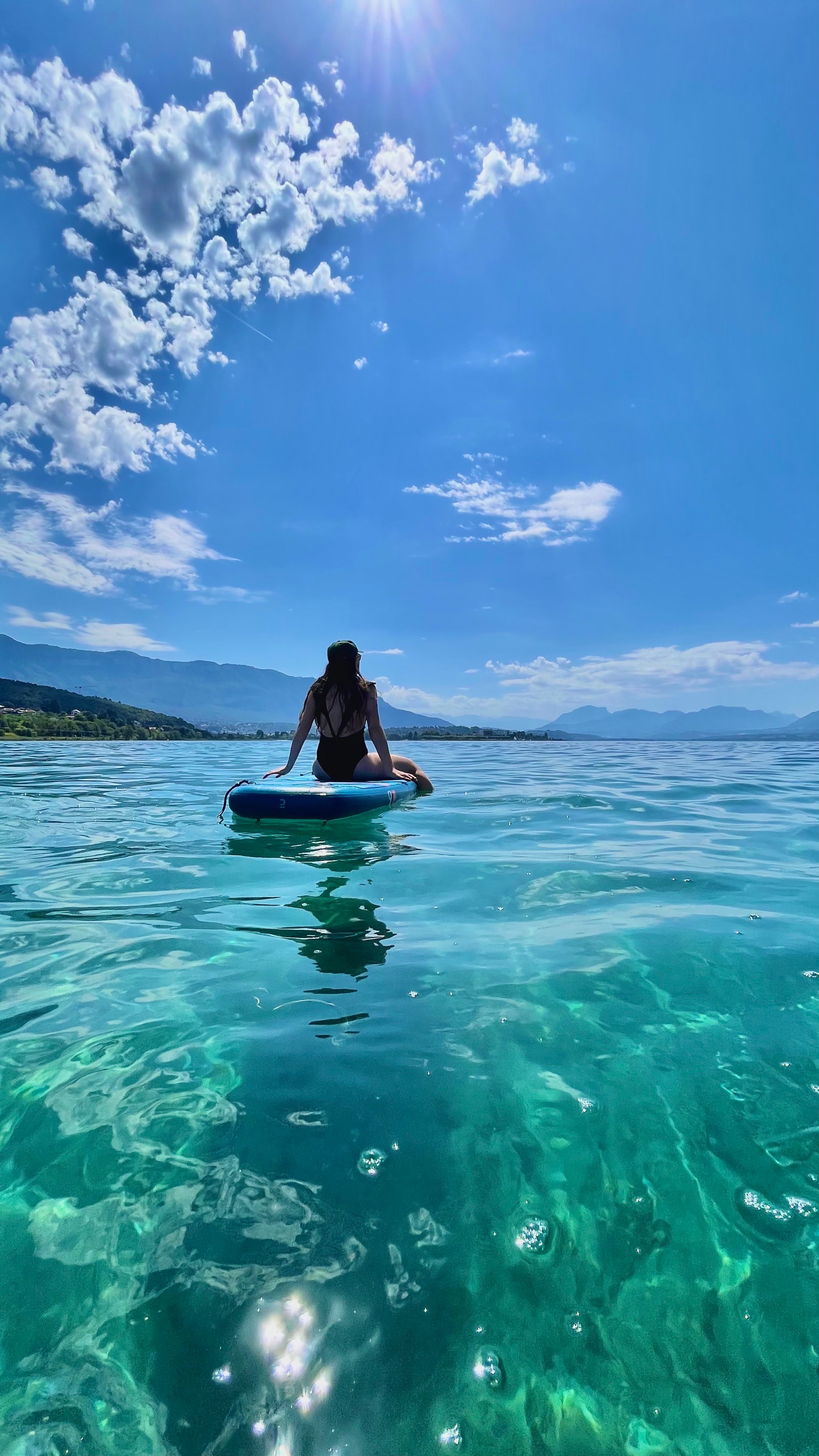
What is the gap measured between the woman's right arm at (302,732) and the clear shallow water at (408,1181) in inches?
165

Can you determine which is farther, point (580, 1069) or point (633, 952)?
point (633, 952)

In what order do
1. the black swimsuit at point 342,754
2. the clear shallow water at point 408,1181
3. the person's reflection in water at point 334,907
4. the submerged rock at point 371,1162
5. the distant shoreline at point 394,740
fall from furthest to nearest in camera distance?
the distant shoreline at point 394,740 < the black swimsuit at point 342,754 < the person's reflection in water at point 334,907 < the submerged rock at point 371,1162 < the clear shallow water at point 408,1181

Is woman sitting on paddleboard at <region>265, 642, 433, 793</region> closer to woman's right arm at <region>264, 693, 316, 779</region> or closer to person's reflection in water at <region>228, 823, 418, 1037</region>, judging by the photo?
woman's right arm at <region>264, 693, 316, 779</region>

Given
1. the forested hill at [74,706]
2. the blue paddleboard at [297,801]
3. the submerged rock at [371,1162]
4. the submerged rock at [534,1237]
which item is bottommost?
the submerged rock at [534,1237]

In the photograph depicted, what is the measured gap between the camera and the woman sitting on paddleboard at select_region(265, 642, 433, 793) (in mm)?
8508

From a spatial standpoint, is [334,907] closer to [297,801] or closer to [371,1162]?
[371,1162]

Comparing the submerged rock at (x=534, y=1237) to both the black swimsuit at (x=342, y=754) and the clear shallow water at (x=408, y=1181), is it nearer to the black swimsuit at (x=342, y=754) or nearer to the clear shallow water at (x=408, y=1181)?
the clear shallow water at (x=408, y=1181)

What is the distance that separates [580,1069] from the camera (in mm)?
2639

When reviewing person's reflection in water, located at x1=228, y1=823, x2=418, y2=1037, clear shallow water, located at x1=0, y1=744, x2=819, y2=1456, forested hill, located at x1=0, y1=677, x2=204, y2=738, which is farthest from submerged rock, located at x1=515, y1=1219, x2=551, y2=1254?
forested hill, located at x1=0, y1=677, x2=204, y2=738

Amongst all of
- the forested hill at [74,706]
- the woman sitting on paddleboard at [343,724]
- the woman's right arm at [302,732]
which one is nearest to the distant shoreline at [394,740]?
the forested hill at [74,706]

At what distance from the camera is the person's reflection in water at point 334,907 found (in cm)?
352

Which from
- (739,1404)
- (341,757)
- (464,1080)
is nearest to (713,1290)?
(739,1404)

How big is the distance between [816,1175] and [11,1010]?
11.9 feet

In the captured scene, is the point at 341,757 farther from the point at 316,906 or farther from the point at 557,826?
the point at 316,906
